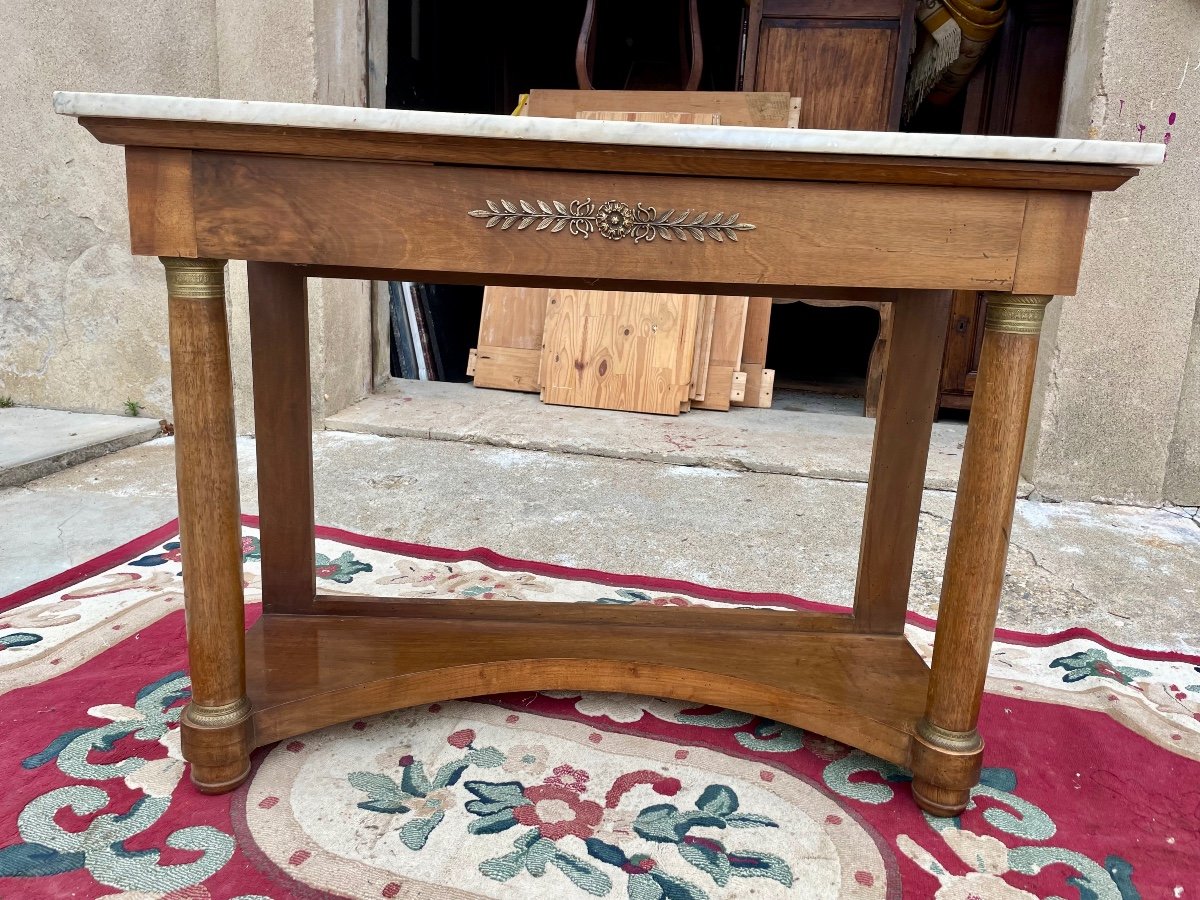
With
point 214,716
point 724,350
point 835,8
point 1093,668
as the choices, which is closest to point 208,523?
point 214,716

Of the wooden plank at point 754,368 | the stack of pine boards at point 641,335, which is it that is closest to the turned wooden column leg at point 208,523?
the stack of pine boards at point 641,335

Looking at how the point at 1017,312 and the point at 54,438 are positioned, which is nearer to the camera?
the point at 1017,312

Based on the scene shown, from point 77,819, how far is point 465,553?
1.18 metres

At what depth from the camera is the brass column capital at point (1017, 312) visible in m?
1.12

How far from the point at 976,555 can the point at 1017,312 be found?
13.6 inches

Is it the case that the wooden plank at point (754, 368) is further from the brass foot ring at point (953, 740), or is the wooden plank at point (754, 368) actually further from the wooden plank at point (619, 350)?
the brass foot ring at point (953, 740)

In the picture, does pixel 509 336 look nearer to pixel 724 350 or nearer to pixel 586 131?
pixel 724 350

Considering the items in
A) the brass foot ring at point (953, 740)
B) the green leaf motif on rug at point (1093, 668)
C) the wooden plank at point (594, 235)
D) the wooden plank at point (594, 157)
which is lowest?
the green leaf motif on rug at point (1093, 668)

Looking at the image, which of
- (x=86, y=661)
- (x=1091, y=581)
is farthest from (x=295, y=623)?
(x=1091, y=581)

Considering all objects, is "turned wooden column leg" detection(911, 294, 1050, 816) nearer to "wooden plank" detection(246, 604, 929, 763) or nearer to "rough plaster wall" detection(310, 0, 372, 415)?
"wooden plank" detection(246, 604, 929, 763)

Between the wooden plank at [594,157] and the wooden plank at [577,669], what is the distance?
2.60 feet

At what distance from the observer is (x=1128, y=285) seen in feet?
9.53

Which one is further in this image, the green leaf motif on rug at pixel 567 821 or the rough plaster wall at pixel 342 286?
the rough plaster wall at pixel 342 286

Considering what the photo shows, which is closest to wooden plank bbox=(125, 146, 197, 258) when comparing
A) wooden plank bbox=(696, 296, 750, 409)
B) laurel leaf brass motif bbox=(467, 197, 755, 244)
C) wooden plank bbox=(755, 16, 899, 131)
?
laurel leaf brass motif bbox=(467, 197, 755, 244)
